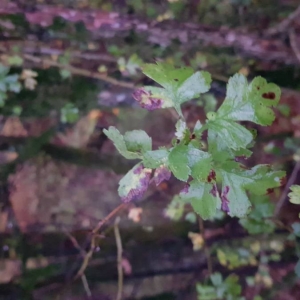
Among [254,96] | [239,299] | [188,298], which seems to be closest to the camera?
[254,96]

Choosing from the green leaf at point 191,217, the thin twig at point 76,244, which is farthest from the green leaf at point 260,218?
the thin twig at point 76,244

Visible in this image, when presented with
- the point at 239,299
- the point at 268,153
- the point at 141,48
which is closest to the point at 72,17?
the point at 141,48

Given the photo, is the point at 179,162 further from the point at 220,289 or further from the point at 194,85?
the point at 220,289

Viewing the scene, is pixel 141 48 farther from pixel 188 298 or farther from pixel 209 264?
pixel 188 298

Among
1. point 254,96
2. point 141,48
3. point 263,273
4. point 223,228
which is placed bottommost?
point 263,273

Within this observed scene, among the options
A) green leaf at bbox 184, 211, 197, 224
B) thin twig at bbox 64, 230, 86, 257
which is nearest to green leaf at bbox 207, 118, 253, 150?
green leaf at bbox 184, 211, 197, 224

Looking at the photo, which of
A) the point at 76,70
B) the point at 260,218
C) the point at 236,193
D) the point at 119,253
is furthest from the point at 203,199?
the point at 76,70

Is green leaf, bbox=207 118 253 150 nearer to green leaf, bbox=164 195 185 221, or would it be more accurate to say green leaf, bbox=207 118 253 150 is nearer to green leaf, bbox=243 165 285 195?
green leaf, bbox=243 165 285 195

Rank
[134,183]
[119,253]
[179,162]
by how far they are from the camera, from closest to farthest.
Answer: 1. [179,162]
2. [134,183]
3. [119,253]
